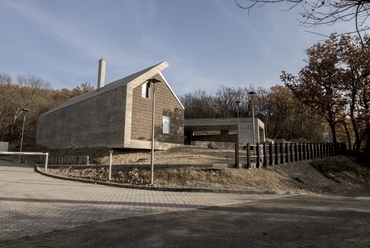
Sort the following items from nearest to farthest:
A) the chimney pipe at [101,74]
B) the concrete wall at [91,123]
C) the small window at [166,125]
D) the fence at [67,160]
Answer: the fence at [67,160] → the concrete wall at [91,123] → the small window at [166,125] → the chimney pipe at [101,74]

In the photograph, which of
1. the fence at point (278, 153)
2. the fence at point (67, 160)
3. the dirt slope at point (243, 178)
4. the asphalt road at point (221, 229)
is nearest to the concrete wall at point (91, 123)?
the fence at point (67, 160)

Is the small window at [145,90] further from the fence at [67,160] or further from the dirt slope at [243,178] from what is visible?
the dirt slope at [243,178]

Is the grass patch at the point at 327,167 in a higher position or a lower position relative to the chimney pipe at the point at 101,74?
lower

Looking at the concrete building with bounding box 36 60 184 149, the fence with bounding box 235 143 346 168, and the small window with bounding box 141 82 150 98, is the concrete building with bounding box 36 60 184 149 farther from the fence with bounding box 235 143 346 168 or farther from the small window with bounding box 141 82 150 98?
the fence with bounding box 235 143 346 168

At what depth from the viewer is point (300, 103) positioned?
3128 centimetres

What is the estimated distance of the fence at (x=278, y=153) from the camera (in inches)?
521

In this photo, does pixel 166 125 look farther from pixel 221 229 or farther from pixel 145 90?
pixel 221 229

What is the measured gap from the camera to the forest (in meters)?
21.8

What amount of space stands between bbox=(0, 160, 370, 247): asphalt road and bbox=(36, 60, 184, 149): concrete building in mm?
14089

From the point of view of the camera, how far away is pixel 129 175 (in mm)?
13391

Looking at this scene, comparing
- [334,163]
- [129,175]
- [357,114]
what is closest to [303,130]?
[357,114]

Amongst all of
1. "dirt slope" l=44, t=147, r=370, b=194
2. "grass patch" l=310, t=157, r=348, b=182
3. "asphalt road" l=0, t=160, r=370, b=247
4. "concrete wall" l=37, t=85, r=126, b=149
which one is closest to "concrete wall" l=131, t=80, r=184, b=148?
"concrete wall" l=37, t=85, r=126, b=149

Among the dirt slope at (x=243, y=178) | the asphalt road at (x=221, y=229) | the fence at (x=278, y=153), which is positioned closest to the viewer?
the asphalt road at (x=221, y=229)

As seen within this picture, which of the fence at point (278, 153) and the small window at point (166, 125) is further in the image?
the small window at point (166, 125)
